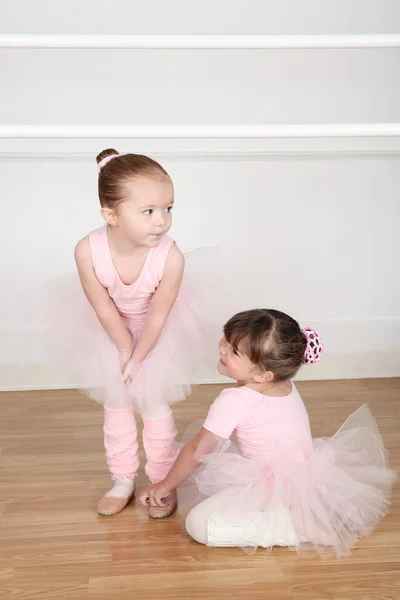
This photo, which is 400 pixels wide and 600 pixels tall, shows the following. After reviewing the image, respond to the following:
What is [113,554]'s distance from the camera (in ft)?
5.40

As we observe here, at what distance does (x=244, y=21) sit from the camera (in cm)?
242

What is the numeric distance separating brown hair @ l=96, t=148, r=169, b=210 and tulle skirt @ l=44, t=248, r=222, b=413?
13.1 inches

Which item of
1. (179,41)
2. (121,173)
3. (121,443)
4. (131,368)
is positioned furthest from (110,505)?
(179,41)

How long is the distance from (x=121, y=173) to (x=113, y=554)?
29.2 inches

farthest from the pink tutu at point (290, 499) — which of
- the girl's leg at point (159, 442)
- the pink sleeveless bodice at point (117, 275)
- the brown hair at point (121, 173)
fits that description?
the brown hair at point (121, 173)

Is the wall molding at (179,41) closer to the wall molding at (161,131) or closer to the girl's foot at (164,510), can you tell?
the wall molding at (161,131)

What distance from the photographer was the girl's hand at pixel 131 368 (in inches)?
69.8

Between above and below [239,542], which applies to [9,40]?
above

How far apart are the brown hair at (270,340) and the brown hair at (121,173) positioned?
0.34 m

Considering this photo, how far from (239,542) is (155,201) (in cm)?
69

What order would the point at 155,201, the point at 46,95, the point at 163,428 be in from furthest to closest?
1. the point at 46,95
2. the point at 163,428
3. the point at 155,201

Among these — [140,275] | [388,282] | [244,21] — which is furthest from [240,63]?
[140,275]

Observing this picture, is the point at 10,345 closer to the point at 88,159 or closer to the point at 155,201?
the point at 88,159

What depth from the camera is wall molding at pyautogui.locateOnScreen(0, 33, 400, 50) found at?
147cm
